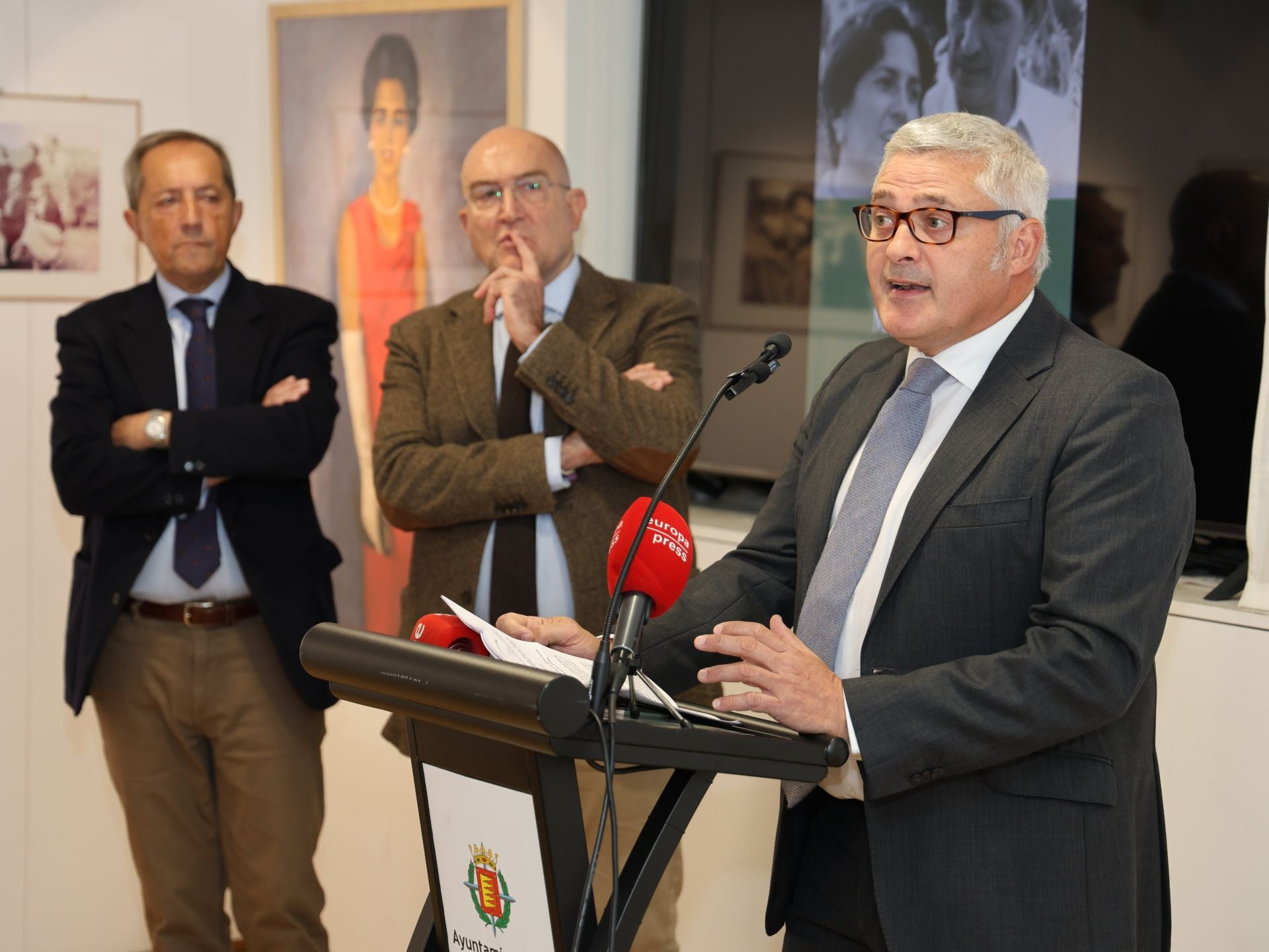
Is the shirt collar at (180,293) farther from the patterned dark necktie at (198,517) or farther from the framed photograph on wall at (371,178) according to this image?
the framed photograph on wall at (371,178)

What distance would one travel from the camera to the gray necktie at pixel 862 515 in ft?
6.45

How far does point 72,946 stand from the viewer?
4.48 metres

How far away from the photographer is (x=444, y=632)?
170 centimetres

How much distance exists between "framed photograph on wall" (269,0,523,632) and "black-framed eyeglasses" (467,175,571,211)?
0.99 metres

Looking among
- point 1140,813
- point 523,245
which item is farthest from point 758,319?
point 1140,813

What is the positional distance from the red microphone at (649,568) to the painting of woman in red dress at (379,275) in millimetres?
2699

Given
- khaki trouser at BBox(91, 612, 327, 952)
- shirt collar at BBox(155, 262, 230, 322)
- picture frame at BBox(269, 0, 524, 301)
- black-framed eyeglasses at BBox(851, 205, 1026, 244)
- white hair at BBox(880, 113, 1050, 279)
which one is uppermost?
picture frame at BBox(269, 0, 524, 301)

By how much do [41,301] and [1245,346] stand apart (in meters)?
3.49

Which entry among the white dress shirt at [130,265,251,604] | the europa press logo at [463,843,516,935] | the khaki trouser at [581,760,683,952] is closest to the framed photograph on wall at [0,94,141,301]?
the white dress shirt at [130,265,251,604]

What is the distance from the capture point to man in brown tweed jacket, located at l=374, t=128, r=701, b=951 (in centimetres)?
286

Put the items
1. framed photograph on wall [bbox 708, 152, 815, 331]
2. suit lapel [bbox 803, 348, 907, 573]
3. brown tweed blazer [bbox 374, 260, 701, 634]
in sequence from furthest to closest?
framed photograph on wall [bbox 708, 152, 815, 331], brown tweed blazer [bbox 374, 260, 701, 634], suit lapel [bbox 803, 348, 907, 573]

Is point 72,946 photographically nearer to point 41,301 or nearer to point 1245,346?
point 41,301

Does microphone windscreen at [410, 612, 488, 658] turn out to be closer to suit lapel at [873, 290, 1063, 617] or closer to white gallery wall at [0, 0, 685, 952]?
suit lapel at [873, 290, 1063, 617]

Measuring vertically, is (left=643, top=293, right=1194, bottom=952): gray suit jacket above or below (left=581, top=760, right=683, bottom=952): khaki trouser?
above
